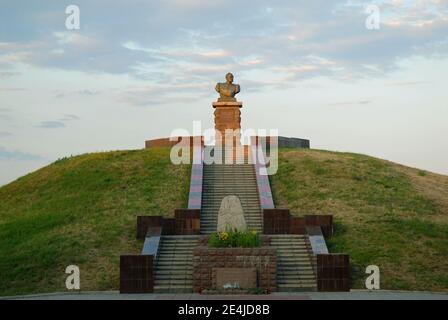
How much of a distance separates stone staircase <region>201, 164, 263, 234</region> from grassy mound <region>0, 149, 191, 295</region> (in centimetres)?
102

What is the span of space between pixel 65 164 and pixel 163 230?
12.1 metres

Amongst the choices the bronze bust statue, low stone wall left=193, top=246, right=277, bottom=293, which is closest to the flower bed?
low stone wall left=193, top=246, right=277, bottom=293

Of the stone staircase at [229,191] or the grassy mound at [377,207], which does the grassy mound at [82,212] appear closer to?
the stone staircase at [229,191]

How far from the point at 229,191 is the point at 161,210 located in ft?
10.6

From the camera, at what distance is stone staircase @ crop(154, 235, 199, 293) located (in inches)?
843

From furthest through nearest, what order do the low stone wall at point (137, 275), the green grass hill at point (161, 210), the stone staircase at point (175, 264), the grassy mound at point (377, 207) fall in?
the green grass hill at point (161, 210)
the grassy mound at point (377, 207)
the stone staircase at point (175, 264)
the low stone wall at point (137, 275)

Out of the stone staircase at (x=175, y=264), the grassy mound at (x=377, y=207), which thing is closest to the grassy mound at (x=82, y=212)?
the stone staircase at (x=175, y=264)

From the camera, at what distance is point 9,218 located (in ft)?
96.7

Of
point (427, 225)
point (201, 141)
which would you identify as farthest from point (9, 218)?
point (427, 225)

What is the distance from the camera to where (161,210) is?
27.9 meters

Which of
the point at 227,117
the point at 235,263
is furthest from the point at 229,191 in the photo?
the point at 235,263

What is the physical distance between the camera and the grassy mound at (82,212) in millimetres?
23125

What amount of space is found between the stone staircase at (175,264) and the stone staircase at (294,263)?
2.71m
